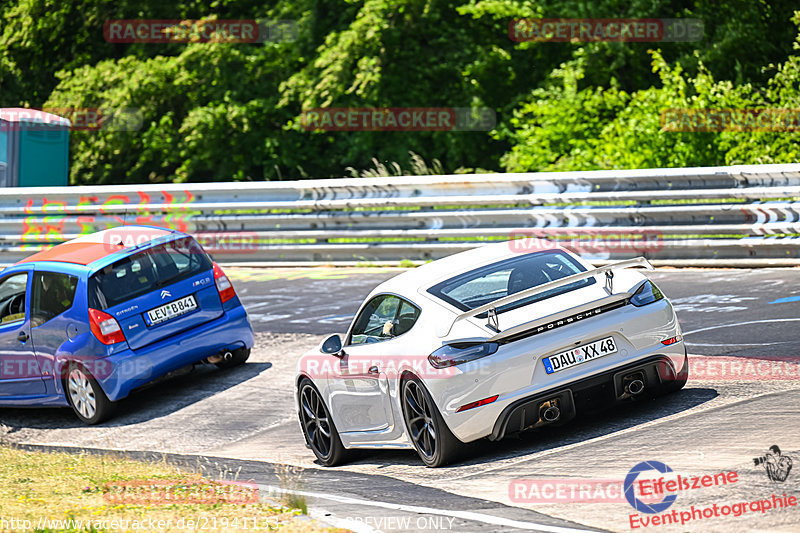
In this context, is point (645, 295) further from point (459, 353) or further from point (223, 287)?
point (223, 287)

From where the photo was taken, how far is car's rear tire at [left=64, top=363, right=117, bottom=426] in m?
11.4

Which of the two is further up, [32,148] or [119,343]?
[32,148]

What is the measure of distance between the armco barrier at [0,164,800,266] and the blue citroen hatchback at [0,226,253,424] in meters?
4.60

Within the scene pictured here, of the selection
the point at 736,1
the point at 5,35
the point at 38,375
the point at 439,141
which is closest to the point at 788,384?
the point at 38,375

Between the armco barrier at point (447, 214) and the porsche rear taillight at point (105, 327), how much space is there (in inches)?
224

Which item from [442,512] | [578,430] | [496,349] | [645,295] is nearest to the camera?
[442,512]

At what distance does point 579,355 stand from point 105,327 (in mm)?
5235

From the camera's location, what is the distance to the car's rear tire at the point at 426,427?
7785mm

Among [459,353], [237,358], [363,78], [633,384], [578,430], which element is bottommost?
[237,358]

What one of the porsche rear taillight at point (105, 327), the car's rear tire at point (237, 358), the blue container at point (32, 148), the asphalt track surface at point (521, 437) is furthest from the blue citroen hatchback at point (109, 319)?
the blue container at point (32, 148)

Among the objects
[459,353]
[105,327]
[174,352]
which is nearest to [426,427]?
[459,353]

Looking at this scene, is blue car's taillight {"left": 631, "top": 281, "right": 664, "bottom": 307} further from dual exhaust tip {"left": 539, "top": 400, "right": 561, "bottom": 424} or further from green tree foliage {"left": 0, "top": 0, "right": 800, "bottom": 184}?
green tree foliage {"left": 0, "top": 0, "right": 800, "bottom": 184}

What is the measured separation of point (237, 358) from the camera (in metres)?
12.6

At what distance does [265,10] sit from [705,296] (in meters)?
16.4
